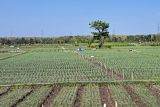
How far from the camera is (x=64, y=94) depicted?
17.8 meters

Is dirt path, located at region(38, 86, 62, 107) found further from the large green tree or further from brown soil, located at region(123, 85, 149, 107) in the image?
the large green tree

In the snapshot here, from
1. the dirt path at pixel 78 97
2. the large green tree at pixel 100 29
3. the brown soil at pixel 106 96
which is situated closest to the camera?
the dirt path at pixel 78 97

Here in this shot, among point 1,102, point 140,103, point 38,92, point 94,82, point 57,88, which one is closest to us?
point 140,103

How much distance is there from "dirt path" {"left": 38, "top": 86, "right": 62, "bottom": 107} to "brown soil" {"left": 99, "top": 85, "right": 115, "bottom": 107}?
2.01 m

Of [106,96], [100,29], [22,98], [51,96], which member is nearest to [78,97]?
[106,96]

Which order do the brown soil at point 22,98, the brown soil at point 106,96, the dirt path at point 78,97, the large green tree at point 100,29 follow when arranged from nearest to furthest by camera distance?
the dirt path at point 78,97 < the brown soil at point 106,96 < the brown soil at point 22,98 < the large green tree at point 100,29

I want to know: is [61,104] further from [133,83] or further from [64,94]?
[133,83]

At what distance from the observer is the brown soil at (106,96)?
14749mm

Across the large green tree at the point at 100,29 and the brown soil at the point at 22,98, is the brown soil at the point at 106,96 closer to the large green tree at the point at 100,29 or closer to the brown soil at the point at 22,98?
the brown soil at the point at 22,98

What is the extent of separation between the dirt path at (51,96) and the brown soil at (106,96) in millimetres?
2010

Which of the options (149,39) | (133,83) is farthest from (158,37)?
(133,83)

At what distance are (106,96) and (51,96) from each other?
237 centimetres

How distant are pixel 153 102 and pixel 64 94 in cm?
458

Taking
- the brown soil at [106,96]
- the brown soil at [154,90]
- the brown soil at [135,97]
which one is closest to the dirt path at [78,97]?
the brown soil at [106,96]
